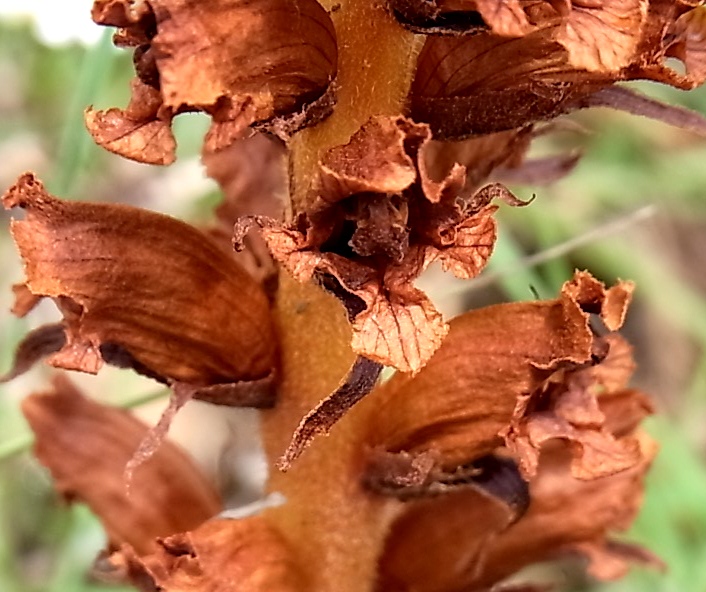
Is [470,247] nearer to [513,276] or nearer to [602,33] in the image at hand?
[602,33]

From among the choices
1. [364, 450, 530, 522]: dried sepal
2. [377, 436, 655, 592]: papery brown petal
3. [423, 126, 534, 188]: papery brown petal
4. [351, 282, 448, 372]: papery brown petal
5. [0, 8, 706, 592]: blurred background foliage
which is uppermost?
[351, 282, 448, 372]: papery brown petal

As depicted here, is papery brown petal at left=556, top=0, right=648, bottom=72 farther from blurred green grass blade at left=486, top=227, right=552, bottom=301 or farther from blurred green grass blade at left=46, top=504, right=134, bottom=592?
blurred green grass blade at left=46, top=504, right=134, bottom=592

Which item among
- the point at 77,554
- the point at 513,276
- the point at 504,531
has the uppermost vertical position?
the point at 504,531

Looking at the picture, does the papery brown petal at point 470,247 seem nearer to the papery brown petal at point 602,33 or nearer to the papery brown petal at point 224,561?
the papery brown petal at point 602,33

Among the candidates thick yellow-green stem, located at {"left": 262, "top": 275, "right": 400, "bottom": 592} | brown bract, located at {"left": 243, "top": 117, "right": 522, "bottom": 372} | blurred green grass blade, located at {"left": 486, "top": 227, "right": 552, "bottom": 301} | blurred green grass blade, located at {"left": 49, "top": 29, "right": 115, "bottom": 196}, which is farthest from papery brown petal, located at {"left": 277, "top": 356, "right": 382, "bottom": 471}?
blurred green grass blade, located at {"left": 486, "top": 227, "right": 552, "bottom": 301}

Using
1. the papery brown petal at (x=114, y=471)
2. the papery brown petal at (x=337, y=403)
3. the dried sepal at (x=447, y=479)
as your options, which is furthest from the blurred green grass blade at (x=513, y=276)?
the papery brown petal at (x=337, y=403)

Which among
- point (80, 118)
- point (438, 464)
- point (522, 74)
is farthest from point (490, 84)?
point (80, 118)
